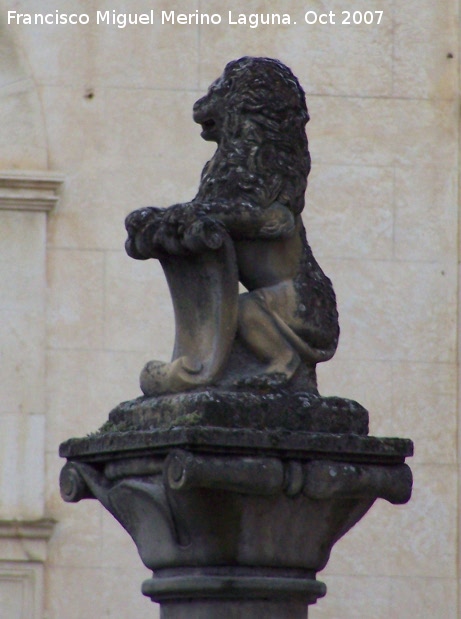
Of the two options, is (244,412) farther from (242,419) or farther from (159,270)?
(159,270)

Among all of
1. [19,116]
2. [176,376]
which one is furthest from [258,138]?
[19,116]

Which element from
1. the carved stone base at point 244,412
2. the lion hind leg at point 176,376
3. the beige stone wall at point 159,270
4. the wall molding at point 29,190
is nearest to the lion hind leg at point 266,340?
the carved stone base at point 244,412

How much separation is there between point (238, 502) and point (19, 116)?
6.14 meters

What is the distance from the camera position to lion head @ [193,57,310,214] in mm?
7195

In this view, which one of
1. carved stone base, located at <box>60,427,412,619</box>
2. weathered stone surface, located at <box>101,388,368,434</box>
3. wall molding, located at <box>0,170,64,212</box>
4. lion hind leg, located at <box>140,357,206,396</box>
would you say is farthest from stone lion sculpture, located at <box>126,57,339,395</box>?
wall molding, located at <box>0,170,64,212</box>

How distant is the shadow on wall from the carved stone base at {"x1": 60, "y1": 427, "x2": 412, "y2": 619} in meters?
5.59

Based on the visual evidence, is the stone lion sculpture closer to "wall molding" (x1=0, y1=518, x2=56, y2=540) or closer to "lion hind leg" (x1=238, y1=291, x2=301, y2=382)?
"lion hind leg" (x1=238, y1=291, x2=301, y2=382)

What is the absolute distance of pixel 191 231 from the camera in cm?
689

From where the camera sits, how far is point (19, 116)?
12.4 metres

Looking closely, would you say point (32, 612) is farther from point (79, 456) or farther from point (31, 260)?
point (79, 456)

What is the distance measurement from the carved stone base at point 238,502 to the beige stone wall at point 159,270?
16.8ft

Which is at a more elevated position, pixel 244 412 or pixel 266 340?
pixel 266 340

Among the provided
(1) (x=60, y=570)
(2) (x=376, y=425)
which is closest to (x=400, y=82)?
(2) (x=376, y=425)

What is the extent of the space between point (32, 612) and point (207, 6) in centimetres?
392
